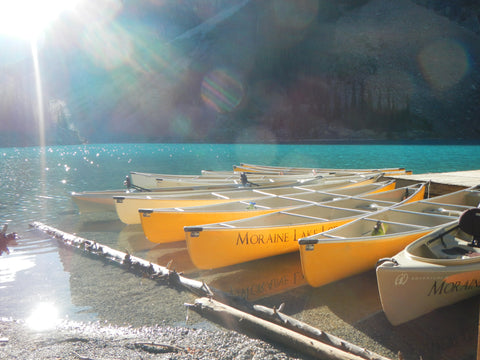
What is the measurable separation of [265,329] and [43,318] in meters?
3.99

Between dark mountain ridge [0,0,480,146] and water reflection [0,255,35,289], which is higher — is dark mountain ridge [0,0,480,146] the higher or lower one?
the higher one

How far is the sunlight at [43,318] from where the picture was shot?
228 inches

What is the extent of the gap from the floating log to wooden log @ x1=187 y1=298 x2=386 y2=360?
102 millimetres

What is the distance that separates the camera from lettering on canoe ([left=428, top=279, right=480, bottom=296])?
5.28 m

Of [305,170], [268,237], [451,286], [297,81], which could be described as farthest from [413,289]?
[297,81]

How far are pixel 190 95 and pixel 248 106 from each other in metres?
24.2

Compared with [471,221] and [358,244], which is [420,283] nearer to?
[471,221]

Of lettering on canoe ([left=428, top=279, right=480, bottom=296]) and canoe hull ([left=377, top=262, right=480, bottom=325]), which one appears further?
lettering on canoe ([left=428, top=279, right=480, bottom=296])

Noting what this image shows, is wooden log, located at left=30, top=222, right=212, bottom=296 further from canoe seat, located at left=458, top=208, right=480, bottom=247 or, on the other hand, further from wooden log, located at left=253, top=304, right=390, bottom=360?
canoe seat, located at left=458, top=208, right=480, bottom=247

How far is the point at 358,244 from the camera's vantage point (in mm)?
6391

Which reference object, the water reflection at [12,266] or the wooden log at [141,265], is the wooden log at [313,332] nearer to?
the wooden log at [141,265]

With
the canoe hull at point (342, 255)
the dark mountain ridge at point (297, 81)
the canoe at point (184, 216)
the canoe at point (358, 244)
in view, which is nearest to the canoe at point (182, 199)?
the canoe at point (184, 216)

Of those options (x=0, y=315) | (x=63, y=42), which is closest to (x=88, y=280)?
(x=0, y=315)

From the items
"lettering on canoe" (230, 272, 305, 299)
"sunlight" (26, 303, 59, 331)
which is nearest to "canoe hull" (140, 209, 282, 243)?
"lettering on canoe" (230, 272, 305, 299)
